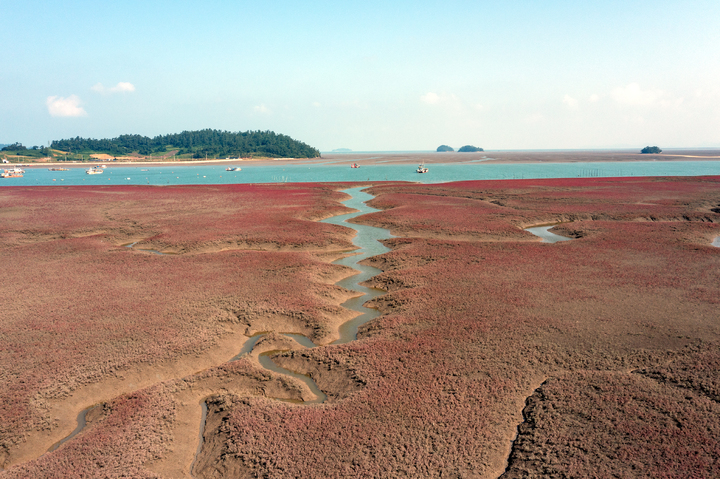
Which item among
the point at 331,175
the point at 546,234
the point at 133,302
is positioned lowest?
the point at 133,302

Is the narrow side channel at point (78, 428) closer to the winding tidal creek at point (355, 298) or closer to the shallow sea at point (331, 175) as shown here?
the winding tidal creek at point (355, 298)

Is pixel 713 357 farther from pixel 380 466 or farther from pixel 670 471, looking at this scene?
pixel 380 466

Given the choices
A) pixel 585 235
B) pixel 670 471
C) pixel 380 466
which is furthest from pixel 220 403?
pixel 585 235

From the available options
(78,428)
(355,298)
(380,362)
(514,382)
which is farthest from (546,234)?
(78,428)

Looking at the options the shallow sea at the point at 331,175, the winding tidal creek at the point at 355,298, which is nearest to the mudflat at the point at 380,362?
the winding tidal creek at the point at 355,298

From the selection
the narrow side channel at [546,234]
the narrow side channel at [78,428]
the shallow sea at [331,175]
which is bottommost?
the narrow side channel at [78,428]

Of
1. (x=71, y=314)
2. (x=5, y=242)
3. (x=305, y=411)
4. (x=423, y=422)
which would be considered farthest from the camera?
(x=5, y=242)

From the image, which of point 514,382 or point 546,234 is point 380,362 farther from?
point 546,234
